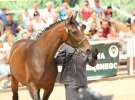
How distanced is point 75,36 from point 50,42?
1.74 ft

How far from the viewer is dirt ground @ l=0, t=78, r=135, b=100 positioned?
1151cm

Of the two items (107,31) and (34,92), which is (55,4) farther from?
(34,92)

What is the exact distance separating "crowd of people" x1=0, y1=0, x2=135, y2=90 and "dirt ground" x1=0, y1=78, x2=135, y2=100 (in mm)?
895

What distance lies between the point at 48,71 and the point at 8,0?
20.7 feet

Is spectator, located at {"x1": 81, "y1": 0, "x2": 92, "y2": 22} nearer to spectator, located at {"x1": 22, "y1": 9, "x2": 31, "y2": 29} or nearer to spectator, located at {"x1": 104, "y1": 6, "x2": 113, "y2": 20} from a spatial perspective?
spectator, located at {"x1": 104, "y1": 6, "x2": 113, "y2": 20}

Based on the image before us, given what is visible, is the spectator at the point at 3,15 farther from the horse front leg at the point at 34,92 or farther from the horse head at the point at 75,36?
the horse head at the point at 75,36

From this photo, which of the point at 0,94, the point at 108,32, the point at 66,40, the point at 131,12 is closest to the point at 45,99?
the point at 66,40

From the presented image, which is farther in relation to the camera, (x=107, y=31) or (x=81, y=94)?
(x=107, y=31)

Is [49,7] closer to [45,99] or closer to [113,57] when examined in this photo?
[113,57]

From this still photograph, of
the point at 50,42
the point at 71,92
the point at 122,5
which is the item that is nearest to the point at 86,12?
the point at 122,5

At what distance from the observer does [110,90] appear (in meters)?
12.3

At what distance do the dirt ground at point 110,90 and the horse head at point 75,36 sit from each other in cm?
333

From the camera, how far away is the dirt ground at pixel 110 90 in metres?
11.5

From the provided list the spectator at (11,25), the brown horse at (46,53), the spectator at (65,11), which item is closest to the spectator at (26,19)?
the spectator at (11,25)
